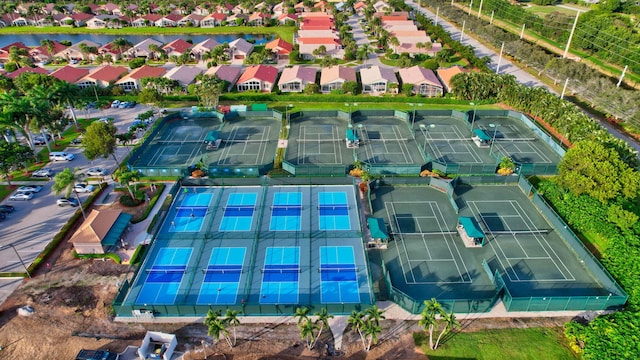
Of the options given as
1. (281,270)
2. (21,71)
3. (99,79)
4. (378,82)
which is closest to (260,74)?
(378,82)

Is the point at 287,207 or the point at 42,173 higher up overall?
the point at 42,173

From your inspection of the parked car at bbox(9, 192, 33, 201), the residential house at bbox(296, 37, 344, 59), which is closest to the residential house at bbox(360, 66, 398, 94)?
the residential house at bbox(296, 37, 344, 59)

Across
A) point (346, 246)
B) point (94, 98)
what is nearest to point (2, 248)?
point (346, 246)

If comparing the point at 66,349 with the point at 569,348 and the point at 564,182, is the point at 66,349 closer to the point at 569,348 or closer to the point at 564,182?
the point at 569,348

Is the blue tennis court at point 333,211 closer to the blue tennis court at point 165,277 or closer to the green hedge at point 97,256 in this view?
the blue tennis court at point 165,277

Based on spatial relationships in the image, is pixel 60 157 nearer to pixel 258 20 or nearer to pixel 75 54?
pixel 75 54

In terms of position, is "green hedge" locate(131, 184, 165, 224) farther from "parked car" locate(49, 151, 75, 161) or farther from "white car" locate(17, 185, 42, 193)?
"parked car" locate(49, 151, 75, 161)

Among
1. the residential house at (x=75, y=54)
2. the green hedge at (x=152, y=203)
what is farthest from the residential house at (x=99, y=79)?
the green hedge at (x=152, y=203)
